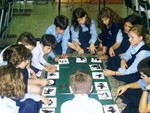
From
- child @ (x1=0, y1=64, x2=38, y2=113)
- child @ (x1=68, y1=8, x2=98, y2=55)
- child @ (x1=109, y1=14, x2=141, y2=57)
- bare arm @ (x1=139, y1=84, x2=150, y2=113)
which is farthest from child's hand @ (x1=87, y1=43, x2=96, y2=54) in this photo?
child @ (x1=0, y1=64, x2=38, y2=113)

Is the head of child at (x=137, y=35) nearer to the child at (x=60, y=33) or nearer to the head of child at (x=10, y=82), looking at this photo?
the child at (x=60, y=33)

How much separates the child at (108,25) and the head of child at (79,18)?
196 mm

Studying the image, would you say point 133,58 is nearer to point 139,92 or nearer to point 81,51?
point 139,92

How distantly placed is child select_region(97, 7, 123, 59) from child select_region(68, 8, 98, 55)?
15 centimetres

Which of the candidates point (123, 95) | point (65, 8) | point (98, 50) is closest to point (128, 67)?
point (123, 95)

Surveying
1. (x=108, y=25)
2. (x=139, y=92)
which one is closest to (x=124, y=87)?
(x=139, y=92)

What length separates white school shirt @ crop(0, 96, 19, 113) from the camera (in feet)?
6.98

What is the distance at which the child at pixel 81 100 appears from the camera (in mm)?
1940

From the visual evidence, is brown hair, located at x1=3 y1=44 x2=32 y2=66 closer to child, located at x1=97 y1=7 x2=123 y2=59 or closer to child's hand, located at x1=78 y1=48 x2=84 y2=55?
child's hand, located at x1=78 y1=48 x2=84 y2=55

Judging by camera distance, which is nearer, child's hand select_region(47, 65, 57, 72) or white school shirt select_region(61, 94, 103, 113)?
white school shirt select_region(61, 94, 103, 113)

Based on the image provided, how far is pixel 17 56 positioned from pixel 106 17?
1691 millimetres

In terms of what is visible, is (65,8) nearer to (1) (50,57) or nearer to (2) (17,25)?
(2) (17,25)

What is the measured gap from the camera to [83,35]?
418 cm

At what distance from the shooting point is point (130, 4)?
18.4ft
